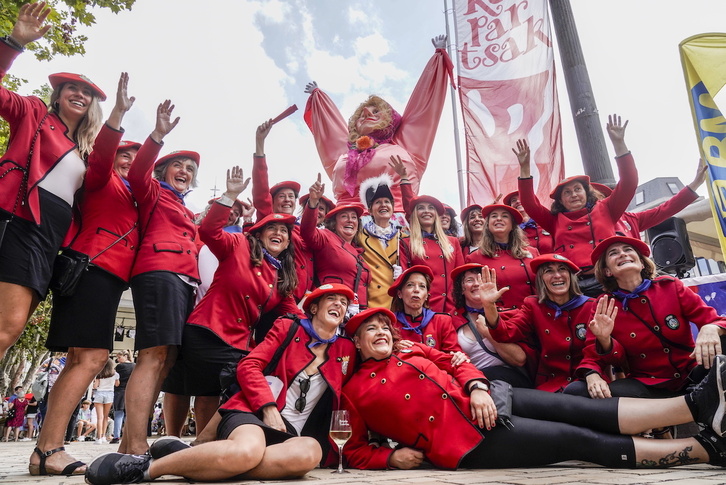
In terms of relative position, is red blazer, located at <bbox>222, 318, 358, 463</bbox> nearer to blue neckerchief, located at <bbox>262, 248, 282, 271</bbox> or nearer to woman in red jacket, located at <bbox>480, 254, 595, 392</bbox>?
blue neckerchief, located at <bbox>262, 248, 282, 271</bbox>

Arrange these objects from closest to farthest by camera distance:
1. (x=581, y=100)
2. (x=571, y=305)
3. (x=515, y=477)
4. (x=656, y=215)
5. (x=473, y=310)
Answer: (x=515, y=477) < (x=571, y=305) < (x=473, y=310) < (x=656, y=215) < (x=581, y=100)

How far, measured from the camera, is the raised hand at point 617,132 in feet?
14.9

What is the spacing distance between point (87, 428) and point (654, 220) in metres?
13.8

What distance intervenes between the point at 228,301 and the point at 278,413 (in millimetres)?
1015

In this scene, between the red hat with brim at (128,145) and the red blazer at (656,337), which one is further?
the red hat with brim at (128,145)

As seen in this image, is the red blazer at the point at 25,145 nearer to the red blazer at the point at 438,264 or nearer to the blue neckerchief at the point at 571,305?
the red blazer at the point at 438,264

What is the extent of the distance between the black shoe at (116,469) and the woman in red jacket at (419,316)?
2010 mm

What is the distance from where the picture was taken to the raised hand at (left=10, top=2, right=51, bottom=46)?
2.94m

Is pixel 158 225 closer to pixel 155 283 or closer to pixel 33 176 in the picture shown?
pixel 155 283

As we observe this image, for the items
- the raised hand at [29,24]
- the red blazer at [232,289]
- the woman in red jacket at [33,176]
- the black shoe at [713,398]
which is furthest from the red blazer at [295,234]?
the black shoe at [713,398]

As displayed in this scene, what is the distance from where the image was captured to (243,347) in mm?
3672

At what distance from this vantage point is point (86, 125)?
339 centimetres

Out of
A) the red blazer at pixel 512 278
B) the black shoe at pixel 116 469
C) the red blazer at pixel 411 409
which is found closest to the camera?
the black shoe at pixel 116 469

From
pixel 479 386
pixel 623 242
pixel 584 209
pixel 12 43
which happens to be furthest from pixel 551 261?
pixel 12 43
